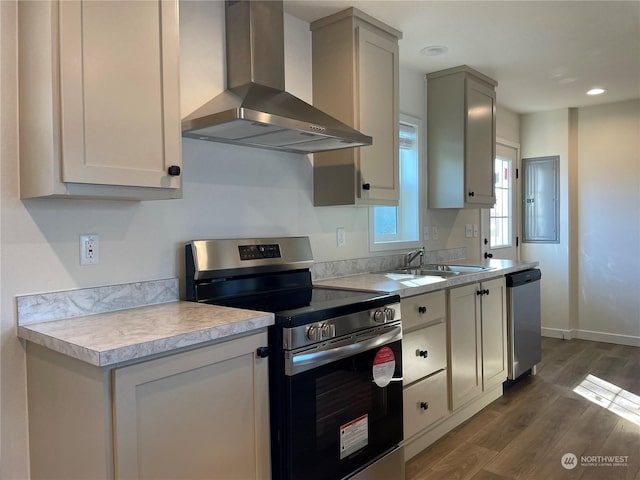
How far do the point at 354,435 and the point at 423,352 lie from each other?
0.71 metres

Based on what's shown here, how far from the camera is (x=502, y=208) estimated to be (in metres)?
5.10

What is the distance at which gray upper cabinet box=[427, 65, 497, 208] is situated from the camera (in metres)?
3.63

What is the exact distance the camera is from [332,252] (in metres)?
2.91

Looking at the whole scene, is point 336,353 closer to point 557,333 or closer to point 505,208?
point 505,208

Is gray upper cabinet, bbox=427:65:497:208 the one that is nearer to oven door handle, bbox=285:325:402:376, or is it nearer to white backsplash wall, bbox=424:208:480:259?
white backsplash wall, bbox=424:208:480:259

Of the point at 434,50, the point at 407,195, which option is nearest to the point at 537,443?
the point at 407,195

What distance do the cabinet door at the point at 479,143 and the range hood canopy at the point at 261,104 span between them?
5.30 ft

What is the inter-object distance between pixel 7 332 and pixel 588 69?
409 cm

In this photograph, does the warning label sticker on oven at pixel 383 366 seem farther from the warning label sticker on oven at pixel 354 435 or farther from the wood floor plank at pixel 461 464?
the wood floor plank at pixel 461 464

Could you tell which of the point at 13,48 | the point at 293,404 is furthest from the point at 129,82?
the point at 293,404

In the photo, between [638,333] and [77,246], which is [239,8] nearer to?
[77,246]

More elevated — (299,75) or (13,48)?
(299,75)

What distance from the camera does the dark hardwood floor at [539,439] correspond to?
2410mm

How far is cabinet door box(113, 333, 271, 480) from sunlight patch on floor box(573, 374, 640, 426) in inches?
102
